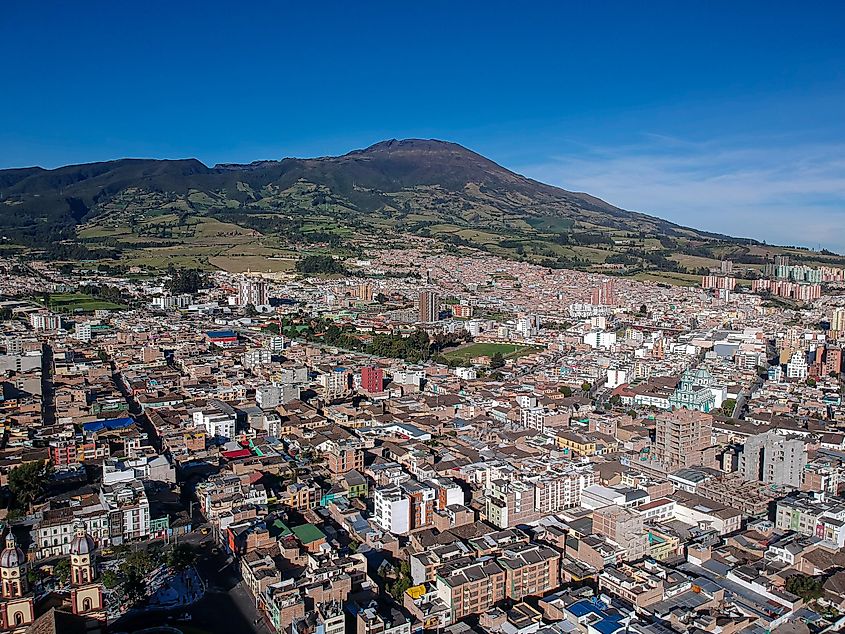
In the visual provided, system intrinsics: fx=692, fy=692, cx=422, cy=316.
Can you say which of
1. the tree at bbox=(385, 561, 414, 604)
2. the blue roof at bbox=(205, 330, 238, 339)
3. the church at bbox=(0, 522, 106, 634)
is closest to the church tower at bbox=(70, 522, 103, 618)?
the church at bbox=(0, 522, 106, 634)

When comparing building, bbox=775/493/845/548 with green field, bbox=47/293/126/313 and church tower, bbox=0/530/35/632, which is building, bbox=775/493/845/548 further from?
green field, bbox=47/293/126/313

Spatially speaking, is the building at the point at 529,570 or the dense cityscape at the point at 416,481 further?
the building at the point at 529,570

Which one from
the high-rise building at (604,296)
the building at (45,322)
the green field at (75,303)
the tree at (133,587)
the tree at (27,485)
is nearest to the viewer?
the tree at (133,587)

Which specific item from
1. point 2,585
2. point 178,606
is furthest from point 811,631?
point 2,585

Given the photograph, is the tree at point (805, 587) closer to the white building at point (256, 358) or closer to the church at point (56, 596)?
the church at point (56, 596)

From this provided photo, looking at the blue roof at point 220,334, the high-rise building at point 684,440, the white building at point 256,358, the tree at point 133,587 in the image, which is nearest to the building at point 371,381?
the white building at point 256,358

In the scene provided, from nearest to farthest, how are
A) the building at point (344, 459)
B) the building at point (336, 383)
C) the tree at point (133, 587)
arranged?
the tree at point (133, 587) < the building at point (344, 459) < the building at point (336, 383)

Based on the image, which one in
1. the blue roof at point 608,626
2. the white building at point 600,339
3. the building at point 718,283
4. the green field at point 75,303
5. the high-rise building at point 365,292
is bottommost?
the blue roof at point 608,626
